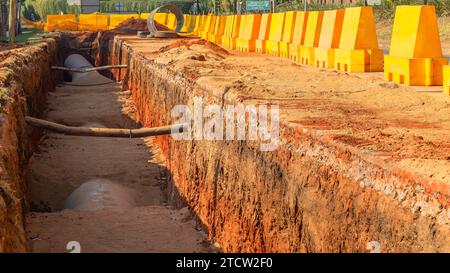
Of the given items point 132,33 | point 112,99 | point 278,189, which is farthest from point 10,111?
point 132,33

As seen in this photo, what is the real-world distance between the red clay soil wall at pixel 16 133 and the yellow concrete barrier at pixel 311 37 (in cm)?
552

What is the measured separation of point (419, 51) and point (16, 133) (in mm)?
5560

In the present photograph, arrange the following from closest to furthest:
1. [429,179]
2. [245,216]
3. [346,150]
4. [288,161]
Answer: [429,179] → [346,150] → [288,161] → [245,216]

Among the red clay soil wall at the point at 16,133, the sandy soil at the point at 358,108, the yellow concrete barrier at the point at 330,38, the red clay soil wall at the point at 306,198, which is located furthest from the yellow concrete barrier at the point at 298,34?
the red clay soil wall at the point at 306,198

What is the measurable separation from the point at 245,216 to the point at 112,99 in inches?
643

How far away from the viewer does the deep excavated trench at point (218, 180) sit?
4.81 metres

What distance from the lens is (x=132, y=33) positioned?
39.4m

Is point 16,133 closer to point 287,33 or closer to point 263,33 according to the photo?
point 287,33

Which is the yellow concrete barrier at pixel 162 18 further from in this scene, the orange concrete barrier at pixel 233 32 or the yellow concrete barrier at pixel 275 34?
the yellow concrete barrier at pixel 275 34

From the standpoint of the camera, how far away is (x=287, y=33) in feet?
62.9

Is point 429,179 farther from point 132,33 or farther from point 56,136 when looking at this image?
point 132,33

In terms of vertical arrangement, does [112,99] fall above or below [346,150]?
below

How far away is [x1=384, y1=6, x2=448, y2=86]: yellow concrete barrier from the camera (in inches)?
434

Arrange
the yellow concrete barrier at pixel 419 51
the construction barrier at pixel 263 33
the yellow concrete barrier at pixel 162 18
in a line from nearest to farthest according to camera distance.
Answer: the yellow concrete barrier at pixel 419 51, the construction barrier at pixel 263 33, the yellow concrete barrier at pixel 162 18
